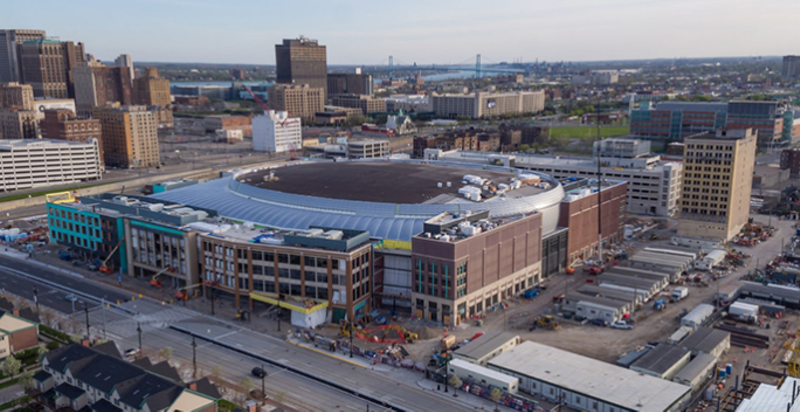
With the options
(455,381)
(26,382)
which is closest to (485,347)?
(455,381)

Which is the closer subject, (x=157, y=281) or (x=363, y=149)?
(x=157, y=281)

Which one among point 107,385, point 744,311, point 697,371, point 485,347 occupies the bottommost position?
point 744,311

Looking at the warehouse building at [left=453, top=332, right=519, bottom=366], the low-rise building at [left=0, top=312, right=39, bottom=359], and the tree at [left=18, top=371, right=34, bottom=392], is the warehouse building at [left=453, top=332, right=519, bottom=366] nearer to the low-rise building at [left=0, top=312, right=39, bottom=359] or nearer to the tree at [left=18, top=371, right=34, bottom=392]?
the tree at [left=18, top=371, right=34, bottom=392]

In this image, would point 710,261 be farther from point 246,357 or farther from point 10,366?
point 10,366

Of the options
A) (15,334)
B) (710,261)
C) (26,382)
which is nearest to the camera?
(26,382)

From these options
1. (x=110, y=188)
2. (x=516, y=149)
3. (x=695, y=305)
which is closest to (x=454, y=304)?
(x=695, y=305)

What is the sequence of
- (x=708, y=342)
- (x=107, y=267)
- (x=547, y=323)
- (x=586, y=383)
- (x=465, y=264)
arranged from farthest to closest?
(x=107, y=267)
(x=465, y=264)
(x=547, y=323)
(x=708, y=342)
(x=586, y=383)

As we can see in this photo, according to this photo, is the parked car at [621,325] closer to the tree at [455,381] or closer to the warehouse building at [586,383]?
the warehouse building at [586,383]
